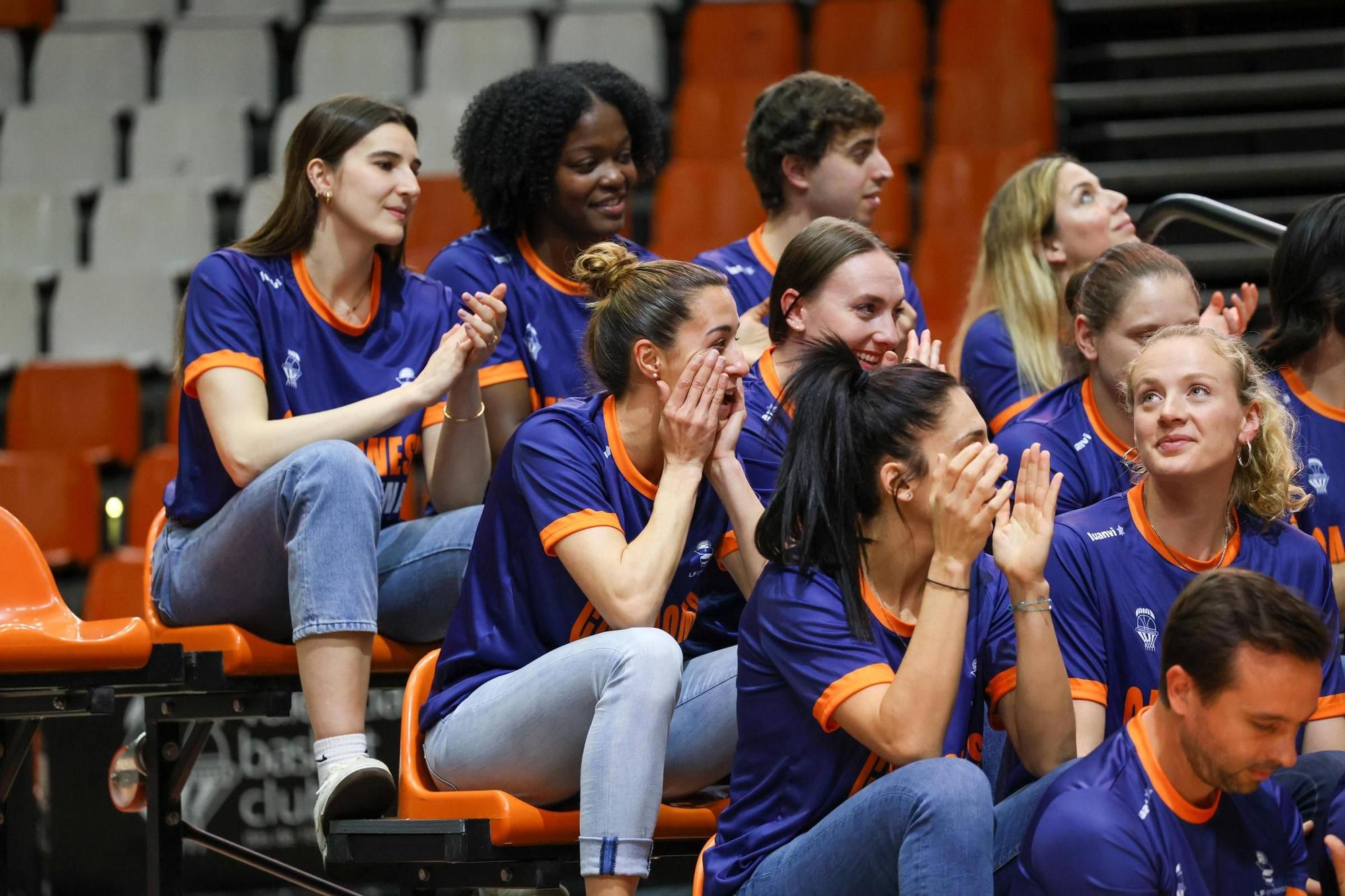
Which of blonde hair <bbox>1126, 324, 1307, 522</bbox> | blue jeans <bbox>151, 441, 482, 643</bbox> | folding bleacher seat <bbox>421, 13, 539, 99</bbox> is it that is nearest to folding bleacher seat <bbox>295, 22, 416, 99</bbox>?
folding bleacher seat <bbox>421, 13, 539, 99</bbox>

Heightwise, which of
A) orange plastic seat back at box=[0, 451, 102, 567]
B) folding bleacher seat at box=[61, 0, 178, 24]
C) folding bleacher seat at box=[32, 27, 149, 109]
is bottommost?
orange plastic seat back at box=[0, 451, 102, 567]

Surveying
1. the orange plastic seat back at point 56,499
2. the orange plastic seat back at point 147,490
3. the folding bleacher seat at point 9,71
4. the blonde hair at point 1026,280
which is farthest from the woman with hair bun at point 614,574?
the folding bleacher seat at point 9,71

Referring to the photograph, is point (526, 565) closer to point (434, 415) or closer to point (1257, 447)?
point (434, 415)

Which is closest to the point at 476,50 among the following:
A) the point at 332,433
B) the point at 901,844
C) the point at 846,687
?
the point at 332,433

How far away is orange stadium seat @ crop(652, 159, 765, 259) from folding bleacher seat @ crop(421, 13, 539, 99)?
3.37 ft

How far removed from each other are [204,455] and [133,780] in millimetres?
662

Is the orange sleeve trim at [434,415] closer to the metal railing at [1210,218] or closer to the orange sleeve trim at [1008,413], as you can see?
the orange sleeve trim at [1008,413]

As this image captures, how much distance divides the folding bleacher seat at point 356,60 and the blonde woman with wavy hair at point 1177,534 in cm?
465

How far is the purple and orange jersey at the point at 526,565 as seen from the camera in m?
2.31

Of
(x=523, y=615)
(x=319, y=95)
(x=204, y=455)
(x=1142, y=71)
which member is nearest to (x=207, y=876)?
(x=204, y=455)

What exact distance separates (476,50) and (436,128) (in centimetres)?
55

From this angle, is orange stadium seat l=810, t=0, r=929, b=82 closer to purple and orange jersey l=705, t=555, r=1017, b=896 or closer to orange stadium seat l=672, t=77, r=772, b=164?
orange stadium seat l=672, t=77, r=772, b=164

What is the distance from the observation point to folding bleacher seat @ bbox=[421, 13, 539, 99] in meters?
6.38

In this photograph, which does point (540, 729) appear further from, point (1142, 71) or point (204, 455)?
point (1142, 71)
